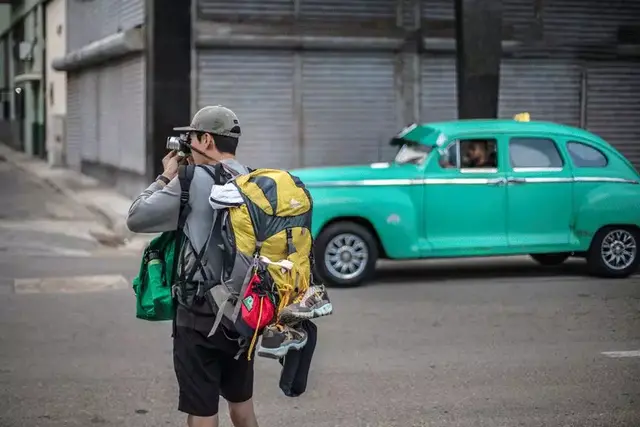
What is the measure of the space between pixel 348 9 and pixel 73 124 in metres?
14.1

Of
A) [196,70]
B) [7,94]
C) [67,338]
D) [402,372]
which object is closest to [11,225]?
[196,70]

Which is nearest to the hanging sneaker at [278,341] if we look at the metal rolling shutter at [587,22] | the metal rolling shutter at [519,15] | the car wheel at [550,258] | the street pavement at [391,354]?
the street pavement at [391,354]

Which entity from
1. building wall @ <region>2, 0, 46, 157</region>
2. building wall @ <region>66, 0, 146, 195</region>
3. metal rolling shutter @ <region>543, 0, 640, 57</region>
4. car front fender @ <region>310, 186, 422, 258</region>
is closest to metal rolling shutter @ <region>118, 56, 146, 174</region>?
building wall @ <region>66, 0, 146, 195</region>

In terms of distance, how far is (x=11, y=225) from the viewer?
682 inches

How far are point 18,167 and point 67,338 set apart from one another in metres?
27.9

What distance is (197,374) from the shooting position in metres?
4.27

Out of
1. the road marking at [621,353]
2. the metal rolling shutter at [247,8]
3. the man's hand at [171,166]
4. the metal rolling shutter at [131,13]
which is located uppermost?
the metal rolling shutter at [131,13]

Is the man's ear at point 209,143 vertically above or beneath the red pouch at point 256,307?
above

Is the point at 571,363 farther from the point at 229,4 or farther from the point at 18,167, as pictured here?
the point at 18,167

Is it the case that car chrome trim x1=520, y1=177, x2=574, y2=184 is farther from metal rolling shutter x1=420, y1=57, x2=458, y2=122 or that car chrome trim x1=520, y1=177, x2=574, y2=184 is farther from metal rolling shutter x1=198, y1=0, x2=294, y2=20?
metal rolling shutter x1=198, y1=0, x2=294, y2=20

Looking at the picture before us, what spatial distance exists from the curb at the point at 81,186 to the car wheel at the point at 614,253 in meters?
6.64

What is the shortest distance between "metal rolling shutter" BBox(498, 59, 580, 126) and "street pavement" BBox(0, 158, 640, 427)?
6785mm

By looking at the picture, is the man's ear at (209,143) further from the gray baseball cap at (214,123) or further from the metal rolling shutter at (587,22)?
the metal rolling shutter at (587,22)

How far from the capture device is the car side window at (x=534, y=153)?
1175 centimetres
